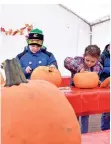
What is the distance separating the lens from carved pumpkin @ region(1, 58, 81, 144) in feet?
1.52

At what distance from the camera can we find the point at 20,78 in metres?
0.54

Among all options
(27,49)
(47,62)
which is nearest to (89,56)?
(47,62)

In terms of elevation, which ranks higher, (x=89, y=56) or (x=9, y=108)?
(x=89, y=56)

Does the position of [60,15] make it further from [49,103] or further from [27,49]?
[49,103]

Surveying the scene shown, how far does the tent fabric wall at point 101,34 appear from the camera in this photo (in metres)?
4.03

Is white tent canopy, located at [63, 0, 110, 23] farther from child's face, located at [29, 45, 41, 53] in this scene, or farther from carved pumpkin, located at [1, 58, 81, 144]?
carved pumpkin, located at [1, 58, 81, 144]

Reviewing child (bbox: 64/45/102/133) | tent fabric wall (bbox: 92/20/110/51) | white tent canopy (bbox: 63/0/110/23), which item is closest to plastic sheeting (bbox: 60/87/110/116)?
child (bbox: 64/45/102/133)

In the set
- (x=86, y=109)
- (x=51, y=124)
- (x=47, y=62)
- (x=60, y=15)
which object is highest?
(x=60, y=15)

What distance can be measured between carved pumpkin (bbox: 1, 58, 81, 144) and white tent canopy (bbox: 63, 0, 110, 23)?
123 inches

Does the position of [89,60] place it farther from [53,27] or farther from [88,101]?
[53,27]

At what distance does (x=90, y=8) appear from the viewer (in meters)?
3.93

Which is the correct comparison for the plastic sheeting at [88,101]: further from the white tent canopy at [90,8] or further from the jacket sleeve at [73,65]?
the white tent canopy at [90,8]

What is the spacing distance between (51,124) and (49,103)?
0.13 ft

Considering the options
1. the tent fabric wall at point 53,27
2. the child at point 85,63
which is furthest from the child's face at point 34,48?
the tent fabric wall at point 53,27
